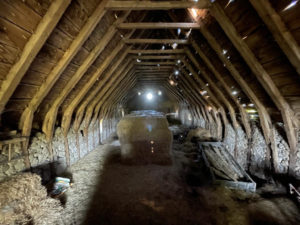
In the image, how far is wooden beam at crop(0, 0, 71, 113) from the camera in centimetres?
170

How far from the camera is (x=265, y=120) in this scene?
3.39m

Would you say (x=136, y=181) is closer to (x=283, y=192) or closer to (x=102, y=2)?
(x=283, y=192)

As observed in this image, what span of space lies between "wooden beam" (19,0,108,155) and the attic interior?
0.02 metres

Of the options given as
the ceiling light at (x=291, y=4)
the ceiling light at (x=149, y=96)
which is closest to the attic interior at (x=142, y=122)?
the ceiling light at (x=291, y=4)

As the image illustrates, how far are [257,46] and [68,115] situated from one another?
5.56 m

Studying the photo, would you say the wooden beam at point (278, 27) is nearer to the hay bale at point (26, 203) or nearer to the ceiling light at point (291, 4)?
the ceiling light at point (291, 4)

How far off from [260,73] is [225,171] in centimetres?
294

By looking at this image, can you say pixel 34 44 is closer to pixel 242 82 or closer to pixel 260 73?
pixel 260 73

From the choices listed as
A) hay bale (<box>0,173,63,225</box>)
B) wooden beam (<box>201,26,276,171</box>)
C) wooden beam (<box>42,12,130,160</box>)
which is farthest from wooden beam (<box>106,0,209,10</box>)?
hay bale (<box>0,173,63,225</box>)

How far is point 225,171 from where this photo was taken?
3668mm

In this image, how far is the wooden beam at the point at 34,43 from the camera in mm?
1703

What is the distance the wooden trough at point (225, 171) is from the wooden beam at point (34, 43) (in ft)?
16.1

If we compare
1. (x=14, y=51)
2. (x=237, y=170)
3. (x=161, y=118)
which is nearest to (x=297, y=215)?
(x=237, y=170)

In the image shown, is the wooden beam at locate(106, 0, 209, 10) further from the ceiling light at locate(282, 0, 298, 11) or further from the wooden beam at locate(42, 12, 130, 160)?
the ceiling light at locate(282, 0, 298, 11)
